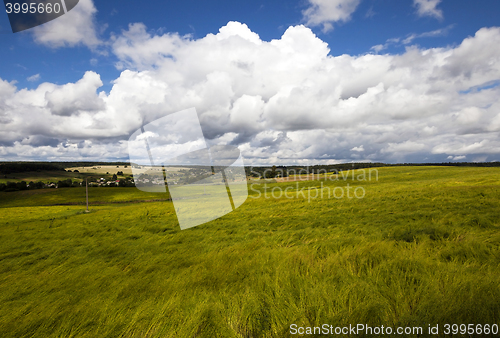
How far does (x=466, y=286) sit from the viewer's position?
2439mm

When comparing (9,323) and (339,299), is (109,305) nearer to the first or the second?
(9,323)

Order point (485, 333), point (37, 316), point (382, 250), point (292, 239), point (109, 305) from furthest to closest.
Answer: point (292, 239) < point (382, 250) < point (109, 305) < point (37, 316) < point (485, 333)

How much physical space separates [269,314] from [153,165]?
4.45m

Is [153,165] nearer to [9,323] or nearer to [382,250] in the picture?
[9,323]

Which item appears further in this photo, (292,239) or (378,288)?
(292,239)

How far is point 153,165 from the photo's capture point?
5402 mm

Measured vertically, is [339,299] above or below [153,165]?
below

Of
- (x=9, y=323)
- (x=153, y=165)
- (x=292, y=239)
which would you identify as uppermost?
(x=153, y=165)

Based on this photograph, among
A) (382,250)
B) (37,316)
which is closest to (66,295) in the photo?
(37,316)

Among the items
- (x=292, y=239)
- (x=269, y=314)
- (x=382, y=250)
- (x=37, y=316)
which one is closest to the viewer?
(x=269, y=314)

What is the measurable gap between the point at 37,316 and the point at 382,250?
5.44 meters

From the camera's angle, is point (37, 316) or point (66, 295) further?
point (66, 295)

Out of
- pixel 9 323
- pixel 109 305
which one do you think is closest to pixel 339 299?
pixel 109 305

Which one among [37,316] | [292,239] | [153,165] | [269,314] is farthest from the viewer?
[292,239]
